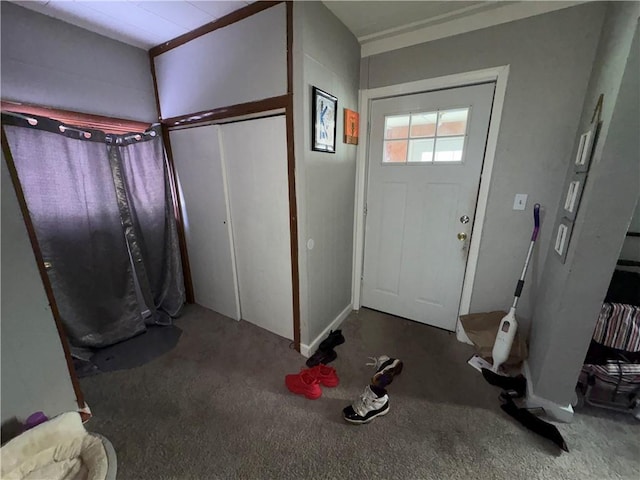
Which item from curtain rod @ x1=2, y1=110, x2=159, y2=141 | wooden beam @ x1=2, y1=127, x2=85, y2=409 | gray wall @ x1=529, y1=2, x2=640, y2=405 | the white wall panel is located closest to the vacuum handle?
gray wall @ x1=529, y1=2, x2=640, y2=405

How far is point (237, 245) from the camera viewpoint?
2248mm

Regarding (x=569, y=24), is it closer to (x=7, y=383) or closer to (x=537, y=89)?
(x=537, y=89)

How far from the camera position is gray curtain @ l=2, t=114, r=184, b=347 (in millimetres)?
1662

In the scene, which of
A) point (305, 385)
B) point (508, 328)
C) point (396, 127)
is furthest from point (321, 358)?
point (396, 127)

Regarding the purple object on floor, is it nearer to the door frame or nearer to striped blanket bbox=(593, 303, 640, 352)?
the door frame

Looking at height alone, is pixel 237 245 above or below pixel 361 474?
above

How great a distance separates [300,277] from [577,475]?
171 centimetres

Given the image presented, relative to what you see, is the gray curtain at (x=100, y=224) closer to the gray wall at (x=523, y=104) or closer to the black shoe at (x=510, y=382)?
the gray wall at (x=523, y=104)

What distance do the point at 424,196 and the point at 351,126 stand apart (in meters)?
0.81

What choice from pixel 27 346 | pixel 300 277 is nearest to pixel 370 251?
pixel 300 277

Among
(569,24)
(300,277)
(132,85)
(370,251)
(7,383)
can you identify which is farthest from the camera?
(370,251)

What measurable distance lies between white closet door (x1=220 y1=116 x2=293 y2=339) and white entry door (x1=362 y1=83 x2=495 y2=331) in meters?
0.85

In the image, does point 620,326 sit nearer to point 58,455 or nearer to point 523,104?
point 523,104

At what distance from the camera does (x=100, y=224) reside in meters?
1.96
